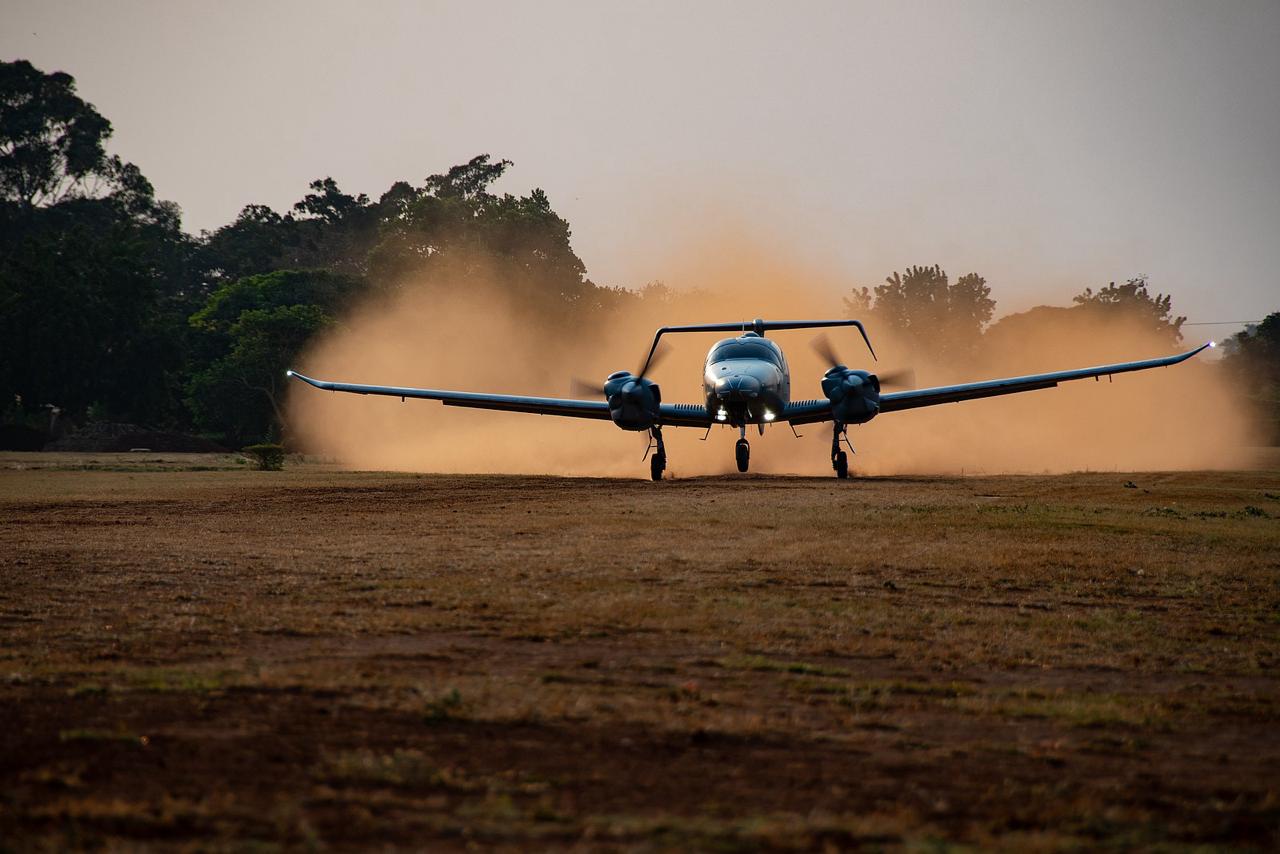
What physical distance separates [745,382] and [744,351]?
245 centimetres

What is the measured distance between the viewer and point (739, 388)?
32.0 meters

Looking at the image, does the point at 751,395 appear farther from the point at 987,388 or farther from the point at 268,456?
the point at 268,456

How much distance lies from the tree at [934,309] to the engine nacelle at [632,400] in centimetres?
7051

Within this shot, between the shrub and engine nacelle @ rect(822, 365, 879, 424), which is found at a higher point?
engine nacelle @ rect(822, 365, 879, 424)

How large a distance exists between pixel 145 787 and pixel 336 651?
3836mm

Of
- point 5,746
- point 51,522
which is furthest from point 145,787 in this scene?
point 51,522

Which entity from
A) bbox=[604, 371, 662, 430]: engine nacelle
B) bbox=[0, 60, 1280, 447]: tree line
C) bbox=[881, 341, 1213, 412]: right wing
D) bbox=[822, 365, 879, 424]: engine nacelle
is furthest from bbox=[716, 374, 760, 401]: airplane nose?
bbox=[0, 60, 1280, 447]: tree line

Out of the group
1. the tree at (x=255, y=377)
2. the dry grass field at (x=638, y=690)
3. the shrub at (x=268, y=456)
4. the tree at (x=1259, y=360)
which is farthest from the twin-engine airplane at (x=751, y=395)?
the tree at (x=1259, y=360)

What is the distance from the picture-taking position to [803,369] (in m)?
60.4

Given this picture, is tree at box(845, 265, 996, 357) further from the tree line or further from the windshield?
the windshield

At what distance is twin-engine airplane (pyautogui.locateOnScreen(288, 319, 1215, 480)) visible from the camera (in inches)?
1292

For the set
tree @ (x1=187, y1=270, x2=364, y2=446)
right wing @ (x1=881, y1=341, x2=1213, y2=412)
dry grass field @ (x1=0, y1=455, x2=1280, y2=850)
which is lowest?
dry grass field @ (x1=0, y1=455, x2=1280, y2=850)

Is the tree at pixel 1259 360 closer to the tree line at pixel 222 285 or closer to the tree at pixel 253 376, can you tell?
the tree line at pixel 222 285

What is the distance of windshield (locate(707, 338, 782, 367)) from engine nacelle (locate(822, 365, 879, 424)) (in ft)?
5.74
